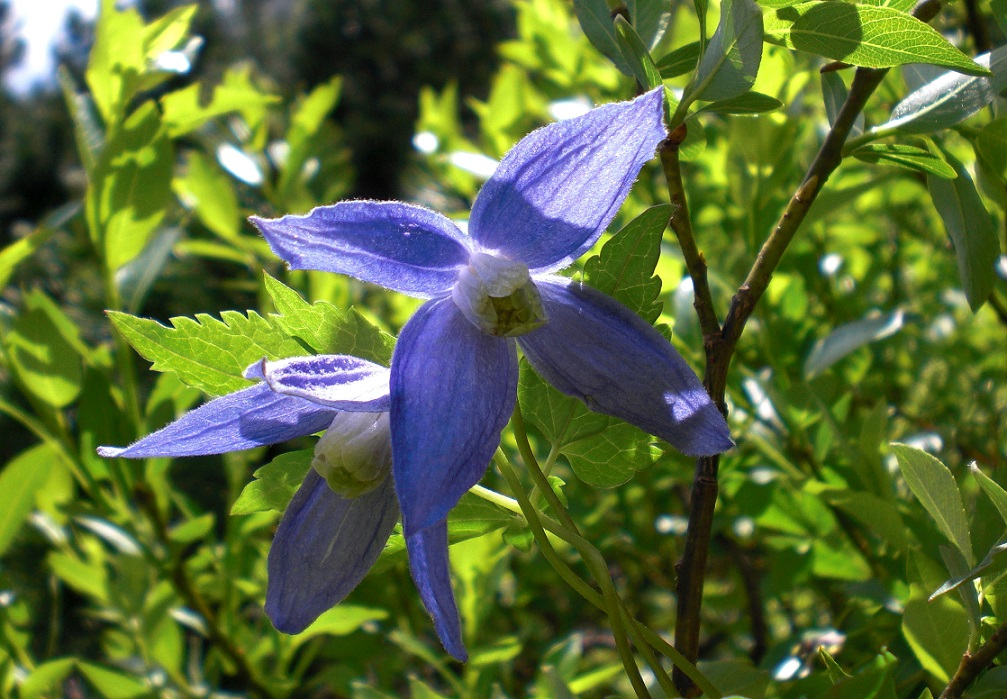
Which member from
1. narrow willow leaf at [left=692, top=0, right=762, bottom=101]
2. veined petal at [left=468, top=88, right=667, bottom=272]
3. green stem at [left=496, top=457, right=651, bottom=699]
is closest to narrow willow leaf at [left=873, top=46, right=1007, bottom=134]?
narrow willow leaf at [left=692, top=0, right=762, bottom=101]

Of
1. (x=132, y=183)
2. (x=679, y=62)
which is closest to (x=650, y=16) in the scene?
(x=679, y=62)

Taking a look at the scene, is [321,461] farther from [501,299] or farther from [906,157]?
[906,157]

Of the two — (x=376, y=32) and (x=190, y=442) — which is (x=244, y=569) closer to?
(x=190, y=442)

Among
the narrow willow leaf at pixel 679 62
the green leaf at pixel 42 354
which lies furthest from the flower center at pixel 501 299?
the green leaf at pixel 42 354

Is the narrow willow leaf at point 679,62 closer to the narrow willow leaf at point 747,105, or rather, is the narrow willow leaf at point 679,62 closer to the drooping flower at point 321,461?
the narrow willow leaf at point 747,105

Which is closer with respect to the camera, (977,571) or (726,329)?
(977,571)

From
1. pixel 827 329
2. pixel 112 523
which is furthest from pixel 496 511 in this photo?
pixel 827 329
